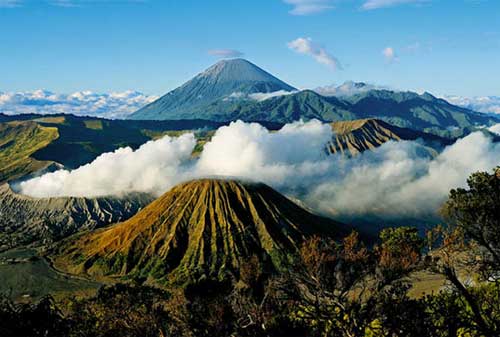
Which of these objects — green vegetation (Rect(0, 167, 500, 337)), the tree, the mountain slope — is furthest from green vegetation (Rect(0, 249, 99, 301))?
the tree

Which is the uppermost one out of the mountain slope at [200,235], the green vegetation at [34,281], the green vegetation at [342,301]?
the green vegetation at [342,301]

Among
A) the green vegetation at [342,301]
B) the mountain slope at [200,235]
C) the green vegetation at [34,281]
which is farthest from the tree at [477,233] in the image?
the green vegetation at [34,281]

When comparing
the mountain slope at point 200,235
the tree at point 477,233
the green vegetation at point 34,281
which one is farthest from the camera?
the mountain slope at point 200,235

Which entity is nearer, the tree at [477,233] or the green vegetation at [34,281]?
the tree at [477,233]

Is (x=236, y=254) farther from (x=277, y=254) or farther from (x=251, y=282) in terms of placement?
(x=251, y=282)

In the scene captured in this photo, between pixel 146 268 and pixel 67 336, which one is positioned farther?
pixel 146 268

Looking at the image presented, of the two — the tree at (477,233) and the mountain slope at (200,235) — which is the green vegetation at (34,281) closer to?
the mountain slope at (200,235)

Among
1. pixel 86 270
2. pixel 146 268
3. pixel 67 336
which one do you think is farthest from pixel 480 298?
pixel 86 270

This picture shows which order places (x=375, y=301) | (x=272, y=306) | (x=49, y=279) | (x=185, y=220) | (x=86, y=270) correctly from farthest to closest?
(x=185, y=220) → (x=86, y=270) → (x=49, y=279) → (x=272, y=306) → (x=375, y=301)

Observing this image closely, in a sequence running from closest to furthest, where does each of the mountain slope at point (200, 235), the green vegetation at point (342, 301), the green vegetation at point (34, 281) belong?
the green vegetation at point (342, 301)
the green vegetation at point (34, 281)
the mountain slope at point (200, 235)
